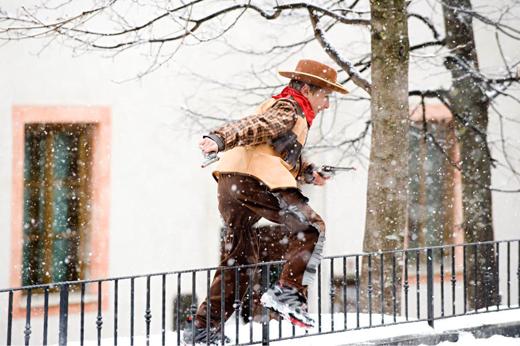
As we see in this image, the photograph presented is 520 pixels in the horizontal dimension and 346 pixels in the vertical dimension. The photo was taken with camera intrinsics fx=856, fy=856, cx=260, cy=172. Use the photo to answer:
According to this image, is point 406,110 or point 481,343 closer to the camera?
point 481,343

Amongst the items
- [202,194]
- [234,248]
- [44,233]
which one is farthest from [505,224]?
[234,248]

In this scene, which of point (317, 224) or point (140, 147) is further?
point (140, 147)

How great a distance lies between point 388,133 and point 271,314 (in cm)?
219

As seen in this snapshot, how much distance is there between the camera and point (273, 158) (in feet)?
18.5

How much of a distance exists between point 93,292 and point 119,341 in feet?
11.9

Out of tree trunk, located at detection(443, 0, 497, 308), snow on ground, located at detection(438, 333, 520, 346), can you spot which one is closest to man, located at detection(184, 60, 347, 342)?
snow on ground, located at detection(438, 333, 520, 346)

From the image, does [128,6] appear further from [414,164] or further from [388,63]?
[414,164]

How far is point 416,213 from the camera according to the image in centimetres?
1285

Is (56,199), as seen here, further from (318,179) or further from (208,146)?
(208,146)

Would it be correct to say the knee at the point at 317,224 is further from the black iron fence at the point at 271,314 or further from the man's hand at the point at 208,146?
the man's hand at the point at 208,146

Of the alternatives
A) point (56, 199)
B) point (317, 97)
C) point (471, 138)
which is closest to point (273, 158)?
point (317, 97)

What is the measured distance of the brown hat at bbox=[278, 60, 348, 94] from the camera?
5723mm

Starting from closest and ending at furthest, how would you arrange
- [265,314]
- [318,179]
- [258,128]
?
1. [258,128]
2. [318,179]
3. [265,314]

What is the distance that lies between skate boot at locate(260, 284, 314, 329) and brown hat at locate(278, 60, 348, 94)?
54.5 inches
